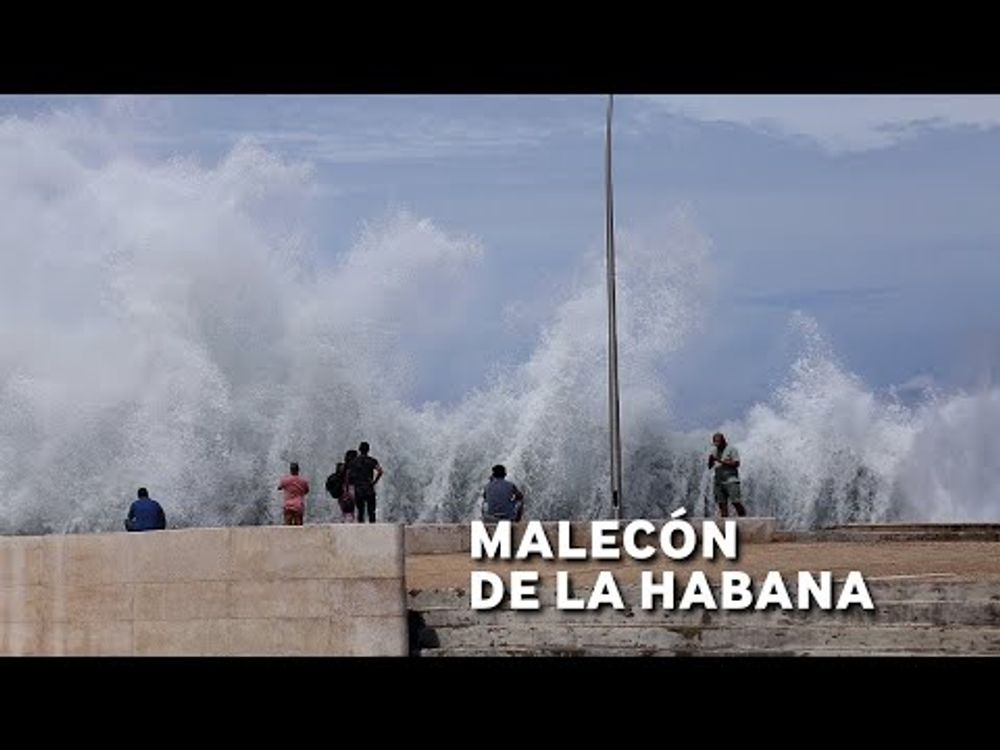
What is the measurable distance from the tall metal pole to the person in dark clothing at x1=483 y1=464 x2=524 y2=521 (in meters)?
4.27

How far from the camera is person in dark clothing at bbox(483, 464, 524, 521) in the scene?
86.5ft

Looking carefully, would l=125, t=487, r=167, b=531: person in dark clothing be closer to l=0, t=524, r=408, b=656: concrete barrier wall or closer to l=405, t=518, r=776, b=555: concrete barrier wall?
l=405, t=518, r=776, b=555: concrete barrier wall

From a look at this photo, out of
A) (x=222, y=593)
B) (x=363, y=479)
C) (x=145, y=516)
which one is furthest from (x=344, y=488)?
(x=222, y=593)

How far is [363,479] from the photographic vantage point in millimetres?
29719

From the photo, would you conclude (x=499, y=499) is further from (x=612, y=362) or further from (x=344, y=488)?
(x=612, y=362)

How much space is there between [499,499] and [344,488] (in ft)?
13.8

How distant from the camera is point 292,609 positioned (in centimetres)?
1992

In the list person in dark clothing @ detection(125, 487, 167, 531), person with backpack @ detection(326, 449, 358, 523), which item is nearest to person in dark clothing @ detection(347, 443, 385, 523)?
person with backpack @ detection(326, 449, 358, 523)

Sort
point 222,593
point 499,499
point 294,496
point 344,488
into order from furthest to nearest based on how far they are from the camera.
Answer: point 344,488
point 294,496
point 499,499
point 222,593

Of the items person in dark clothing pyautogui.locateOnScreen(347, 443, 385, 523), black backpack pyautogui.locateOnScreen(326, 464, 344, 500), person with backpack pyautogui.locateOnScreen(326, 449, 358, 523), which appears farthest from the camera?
black backpack pyautogui.locateOnScreen(326, 464, 344, 500)
